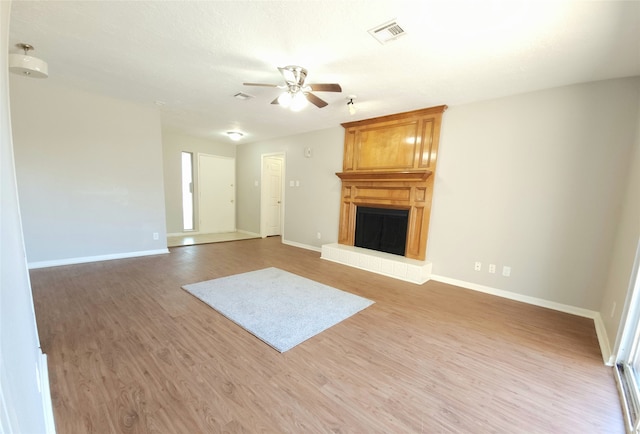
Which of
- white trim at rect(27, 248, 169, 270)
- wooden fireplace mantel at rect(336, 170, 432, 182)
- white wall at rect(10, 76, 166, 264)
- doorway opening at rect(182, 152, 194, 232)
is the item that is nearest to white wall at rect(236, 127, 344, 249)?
wooden fireplace mantel at rect(336, 170, 432, 182)

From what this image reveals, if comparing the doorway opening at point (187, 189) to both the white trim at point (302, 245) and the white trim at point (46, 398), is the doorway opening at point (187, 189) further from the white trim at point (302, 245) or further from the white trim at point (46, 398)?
the white trim at point (46, 398)

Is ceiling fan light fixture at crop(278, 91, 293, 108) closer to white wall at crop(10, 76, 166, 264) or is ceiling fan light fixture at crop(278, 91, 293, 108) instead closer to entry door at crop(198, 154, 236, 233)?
white wall at crop(10, 76, 166, 264)

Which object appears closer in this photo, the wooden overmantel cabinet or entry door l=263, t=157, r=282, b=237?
the wooden overmantel cabinet

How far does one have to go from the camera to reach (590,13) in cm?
171

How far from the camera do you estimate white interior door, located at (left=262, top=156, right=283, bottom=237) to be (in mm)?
6605

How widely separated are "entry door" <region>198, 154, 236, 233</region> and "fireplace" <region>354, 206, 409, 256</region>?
414 cm

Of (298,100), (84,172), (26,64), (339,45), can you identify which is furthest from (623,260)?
(84,172)

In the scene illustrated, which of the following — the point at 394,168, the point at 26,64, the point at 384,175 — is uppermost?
the point at 26,64

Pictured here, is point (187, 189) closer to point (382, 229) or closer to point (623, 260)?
point (382, 229)

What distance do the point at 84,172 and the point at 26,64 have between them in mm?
1846

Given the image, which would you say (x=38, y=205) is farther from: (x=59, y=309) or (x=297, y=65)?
(x=297, y=65)

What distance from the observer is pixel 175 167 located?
611 cm

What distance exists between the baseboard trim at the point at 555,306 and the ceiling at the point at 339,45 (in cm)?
244

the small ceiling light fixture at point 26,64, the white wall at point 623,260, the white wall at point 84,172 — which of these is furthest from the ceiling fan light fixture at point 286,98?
the white wall at point 623,260
